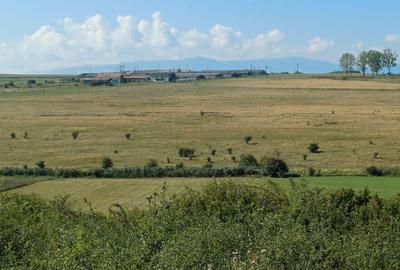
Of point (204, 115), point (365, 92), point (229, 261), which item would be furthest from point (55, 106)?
point (229, 261)

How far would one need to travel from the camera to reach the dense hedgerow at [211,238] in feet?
54.5

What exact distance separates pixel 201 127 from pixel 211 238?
7310cm

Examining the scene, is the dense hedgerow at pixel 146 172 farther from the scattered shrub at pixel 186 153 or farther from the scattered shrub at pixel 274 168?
the scattered shrub at pixel 186 153

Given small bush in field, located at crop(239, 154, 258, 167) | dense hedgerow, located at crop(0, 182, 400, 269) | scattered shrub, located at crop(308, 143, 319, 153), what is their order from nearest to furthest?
1. dense hedgerow, located at crop(0, 182, 400, 269)
2. small bush in field, located at crop(239, 154, 258, 167)
3. scattered shrub, located at crop(308, 143, 319, 153)

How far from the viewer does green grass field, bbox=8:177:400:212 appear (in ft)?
148

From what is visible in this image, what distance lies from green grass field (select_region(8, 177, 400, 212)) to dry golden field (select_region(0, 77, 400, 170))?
7594 mm

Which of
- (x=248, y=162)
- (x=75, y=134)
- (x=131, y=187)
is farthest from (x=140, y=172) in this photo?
(x=75, y=134)

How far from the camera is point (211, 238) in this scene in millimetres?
19266

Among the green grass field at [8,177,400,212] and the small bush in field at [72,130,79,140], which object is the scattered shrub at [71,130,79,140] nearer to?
the small bush in field at [72,130,79,140]

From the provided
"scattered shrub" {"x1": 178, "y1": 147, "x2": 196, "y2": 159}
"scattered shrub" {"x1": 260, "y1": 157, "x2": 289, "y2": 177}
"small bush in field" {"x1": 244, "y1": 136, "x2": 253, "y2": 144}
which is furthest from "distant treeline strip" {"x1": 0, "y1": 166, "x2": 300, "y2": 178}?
"small bush in field" {"x1": 244, "y1": 136, "x2": 253, "y2": 144}

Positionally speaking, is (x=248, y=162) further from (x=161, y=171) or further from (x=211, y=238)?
(x=211, y=238)

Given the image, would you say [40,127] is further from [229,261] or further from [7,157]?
[229,261]

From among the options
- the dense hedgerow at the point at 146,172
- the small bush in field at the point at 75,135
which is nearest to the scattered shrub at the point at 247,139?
the dense hedgerow at the point at 146,172

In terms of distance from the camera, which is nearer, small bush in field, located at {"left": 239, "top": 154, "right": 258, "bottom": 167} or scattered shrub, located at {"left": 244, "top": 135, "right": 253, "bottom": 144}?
small bush in field, located at {"left": 239, "top": 154, "right": 258, "bottom": 167}
